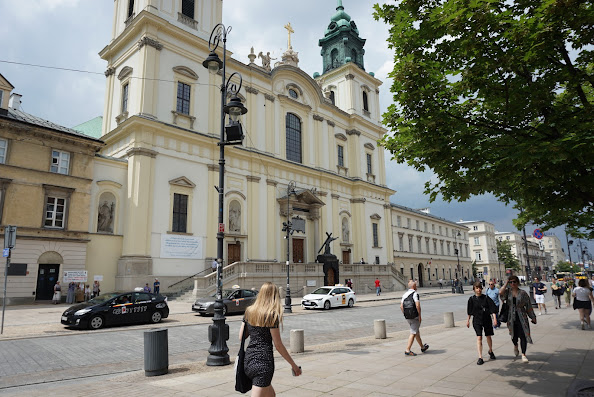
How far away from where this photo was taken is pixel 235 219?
33.5 m

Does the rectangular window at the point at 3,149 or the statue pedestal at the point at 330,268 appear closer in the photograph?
A: the rectangular window at the point at 3,149

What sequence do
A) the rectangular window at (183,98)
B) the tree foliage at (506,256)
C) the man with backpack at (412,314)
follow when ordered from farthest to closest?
the tree foliage at (506,256) → the rectangular window at (183,98) → the man with backpack at (412,314)

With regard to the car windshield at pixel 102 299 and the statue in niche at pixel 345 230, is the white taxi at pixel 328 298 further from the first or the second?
the statue in niche at pixel 345 230

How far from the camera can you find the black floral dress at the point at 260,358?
4.34m

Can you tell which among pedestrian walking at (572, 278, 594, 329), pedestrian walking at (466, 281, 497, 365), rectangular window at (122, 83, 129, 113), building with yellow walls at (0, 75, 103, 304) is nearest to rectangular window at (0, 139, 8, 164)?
building with yellow walls at (0, 75, 103, 304)

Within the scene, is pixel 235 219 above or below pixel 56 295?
above

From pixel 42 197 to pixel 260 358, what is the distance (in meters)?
24.1

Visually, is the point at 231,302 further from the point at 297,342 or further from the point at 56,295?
the point at 56,295

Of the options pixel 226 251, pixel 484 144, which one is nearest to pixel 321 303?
pixel 226 251

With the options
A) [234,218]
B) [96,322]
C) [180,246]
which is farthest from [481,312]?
[234,218]

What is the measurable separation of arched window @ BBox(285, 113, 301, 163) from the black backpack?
31.3 metres

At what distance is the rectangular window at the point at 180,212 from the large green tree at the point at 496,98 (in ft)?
78.1

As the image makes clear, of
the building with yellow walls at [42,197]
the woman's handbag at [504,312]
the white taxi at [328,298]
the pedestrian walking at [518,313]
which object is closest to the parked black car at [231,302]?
the white taxi at [328,298]

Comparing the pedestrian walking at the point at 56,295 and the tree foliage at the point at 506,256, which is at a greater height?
the tree foliage at the point at 506,256
